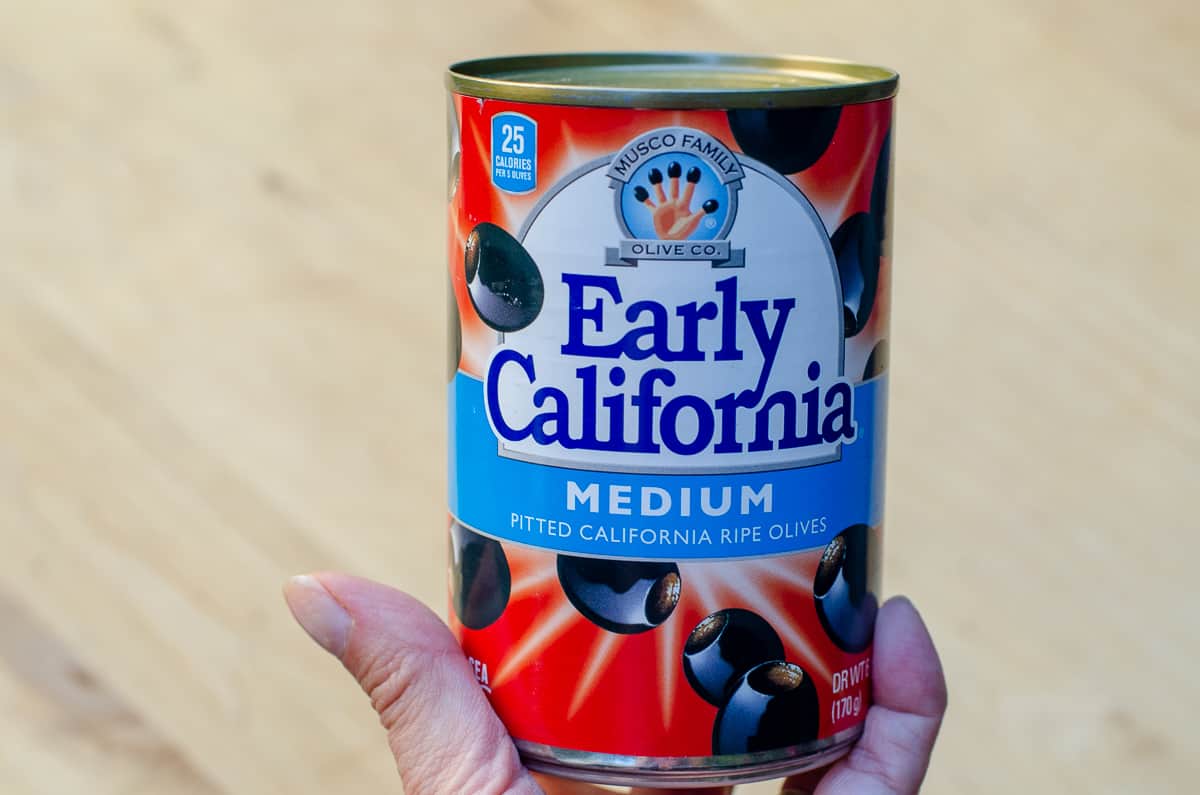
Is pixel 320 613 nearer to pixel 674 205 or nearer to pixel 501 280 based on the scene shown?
pixel 501 280

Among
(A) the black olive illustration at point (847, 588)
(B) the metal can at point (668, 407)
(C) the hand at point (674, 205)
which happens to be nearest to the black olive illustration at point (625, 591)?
(B) the metal can at point (668, 407)

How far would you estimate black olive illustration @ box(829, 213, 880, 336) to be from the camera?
2.93 feet

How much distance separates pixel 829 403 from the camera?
0.91 meters

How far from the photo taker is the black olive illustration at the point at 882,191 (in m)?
0.92

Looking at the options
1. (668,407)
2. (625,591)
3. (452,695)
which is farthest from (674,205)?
(452,695)

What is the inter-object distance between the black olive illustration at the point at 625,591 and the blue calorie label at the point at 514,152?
0.78 feet

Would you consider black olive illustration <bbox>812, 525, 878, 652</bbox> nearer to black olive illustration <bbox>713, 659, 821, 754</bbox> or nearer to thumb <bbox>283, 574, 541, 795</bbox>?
black olive illustration <bbox>713, 659, 821, 754</bbox>

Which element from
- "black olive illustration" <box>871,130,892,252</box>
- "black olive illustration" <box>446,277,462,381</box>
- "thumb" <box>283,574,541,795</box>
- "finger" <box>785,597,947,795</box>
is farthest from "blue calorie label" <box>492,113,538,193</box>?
"finger" <box>785,597,947,795</box>

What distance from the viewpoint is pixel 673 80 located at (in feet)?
3.32

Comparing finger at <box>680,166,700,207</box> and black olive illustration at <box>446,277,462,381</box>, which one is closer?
finger at <box>680,166,700,207</box>

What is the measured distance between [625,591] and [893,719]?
28 cm

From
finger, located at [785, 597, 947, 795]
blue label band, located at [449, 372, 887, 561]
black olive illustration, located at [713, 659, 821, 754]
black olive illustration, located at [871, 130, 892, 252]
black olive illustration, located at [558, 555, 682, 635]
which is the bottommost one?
finger, located at [785, 597, 947, 795]

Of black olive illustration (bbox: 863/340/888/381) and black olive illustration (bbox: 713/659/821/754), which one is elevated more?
black olive illustration (bbox: 863/340/888/381)

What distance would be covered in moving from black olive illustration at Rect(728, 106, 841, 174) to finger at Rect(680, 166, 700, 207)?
0.03 metres
